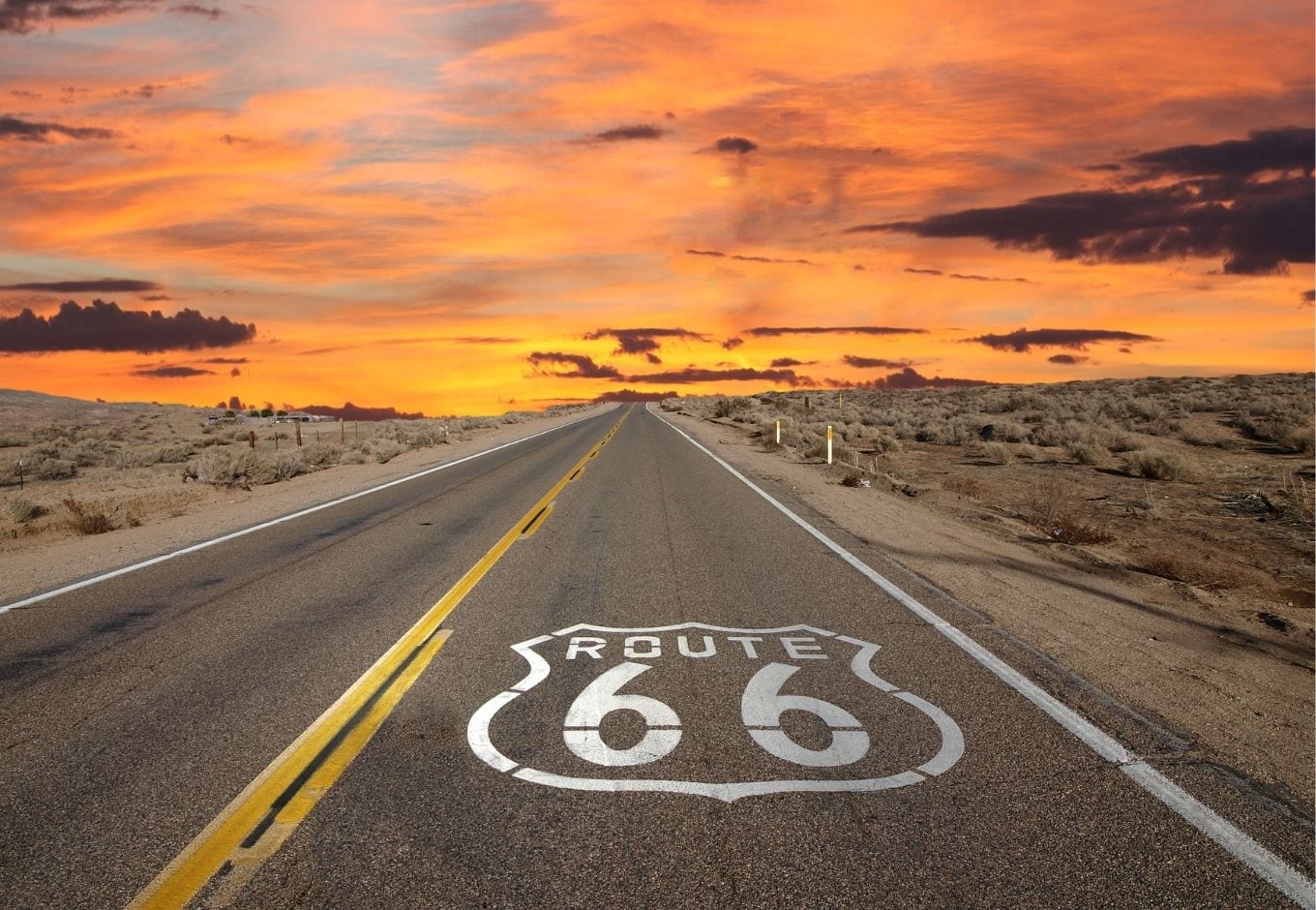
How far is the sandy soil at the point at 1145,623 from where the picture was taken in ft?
16.9

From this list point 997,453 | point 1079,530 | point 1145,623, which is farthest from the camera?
point 997,453

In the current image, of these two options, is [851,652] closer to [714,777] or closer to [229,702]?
[714,777]

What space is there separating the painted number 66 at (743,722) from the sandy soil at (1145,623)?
6.31 ft

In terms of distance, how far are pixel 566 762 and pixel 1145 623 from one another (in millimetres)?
6319

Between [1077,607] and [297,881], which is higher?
[297,881]

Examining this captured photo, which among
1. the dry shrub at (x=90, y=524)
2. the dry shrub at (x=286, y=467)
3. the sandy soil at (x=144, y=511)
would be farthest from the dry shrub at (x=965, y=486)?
the dry shrub at (x=286, y=467)

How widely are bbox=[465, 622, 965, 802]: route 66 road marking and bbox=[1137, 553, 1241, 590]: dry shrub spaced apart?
659 centimetres

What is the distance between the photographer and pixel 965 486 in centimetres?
1975

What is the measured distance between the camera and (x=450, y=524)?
40.7 ft

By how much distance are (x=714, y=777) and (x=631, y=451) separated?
24.9 meters

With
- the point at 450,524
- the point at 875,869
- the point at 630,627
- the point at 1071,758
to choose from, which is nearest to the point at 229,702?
the point at 630,627

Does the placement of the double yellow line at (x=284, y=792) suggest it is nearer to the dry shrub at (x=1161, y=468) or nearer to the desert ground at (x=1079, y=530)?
the desert ground at (x=1079, y=530)

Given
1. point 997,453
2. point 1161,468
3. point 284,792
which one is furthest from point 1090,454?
point 284,792

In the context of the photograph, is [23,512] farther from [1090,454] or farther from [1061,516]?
[1090,454]
